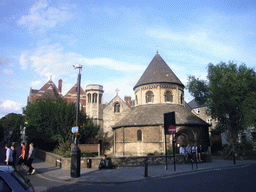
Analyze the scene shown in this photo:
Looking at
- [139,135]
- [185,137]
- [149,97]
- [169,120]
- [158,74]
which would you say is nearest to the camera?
[169,120]

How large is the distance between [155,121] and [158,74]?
31.0ft

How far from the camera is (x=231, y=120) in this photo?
27.3 meters

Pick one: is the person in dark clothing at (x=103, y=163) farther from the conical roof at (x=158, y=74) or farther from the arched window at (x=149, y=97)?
the conical roof at (x=158, y=74)

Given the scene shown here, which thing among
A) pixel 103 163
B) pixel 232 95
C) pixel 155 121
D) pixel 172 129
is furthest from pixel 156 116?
pixel 103 163

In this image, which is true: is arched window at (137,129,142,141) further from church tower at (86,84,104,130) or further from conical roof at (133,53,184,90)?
church tower at (86,84,104,130)

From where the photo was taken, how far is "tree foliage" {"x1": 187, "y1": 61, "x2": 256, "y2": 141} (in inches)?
998

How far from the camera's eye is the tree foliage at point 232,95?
25359mm

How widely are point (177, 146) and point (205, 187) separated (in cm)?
1886

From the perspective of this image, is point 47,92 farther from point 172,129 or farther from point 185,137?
point 172,129

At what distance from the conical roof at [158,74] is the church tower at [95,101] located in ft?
23.2

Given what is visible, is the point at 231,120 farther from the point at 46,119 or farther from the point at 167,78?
the point at 46,119

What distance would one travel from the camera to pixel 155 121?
2789 cm

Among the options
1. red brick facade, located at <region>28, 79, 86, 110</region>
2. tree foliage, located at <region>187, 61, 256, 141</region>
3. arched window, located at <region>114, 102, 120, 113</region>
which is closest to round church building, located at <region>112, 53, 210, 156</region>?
tree foliage, located at <region>187, 61, 256, 141</region>

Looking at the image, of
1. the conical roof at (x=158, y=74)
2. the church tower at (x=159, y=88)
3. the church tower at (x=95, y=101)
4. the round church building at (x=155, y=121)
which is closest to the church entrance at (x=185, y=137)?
the round church building at (x=155, y=121)
